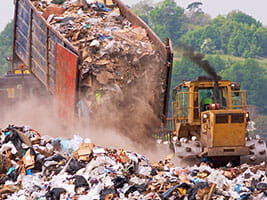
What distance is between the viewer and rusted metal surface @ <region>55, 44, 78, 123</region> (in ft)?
40.0

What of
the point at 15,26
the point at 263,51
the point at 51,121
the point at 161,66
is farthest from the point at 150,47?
the point at 263,51

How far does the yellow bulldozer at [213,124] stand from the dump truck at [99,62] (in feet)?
3.03

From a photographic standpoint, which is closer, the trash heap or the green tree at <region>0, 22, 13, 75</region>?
the trash heap

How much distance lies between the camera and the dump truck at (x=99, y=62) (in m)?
12.3

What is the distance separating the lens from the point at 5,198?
30.7ft

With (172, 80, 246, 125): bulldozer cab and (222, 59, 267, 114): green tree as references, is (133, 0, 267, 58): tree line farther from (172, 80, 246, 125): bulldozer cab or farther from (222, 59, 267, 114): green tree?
(172, 80, 246, 125): bulldozer cab

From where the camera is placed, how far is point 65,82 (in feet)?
41.2

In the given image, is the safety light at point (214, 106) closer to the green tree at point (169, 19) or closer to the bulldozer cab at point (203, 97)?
the bulldozer cab at point (203, 97)

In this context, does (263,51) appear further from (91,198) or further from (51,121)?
(91,198)

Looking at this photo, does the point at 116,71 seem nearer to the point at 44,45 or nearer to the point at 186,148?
the point at 44,45

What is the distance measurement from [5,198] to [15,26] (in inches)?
248

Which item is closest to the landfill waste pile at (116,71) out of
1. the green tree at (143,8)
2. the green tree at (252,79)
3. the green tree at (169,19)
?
the green tree at (252,79)

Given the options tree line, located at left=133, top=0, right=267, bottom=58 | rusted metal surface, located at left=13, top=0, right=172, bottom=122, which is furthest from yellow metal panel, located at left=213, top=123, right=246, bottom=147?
tree line, located at left=133, top=0, right=267, bottom=58

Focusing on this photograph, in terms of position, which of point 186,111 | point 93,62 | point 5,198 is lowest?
point 5,198
